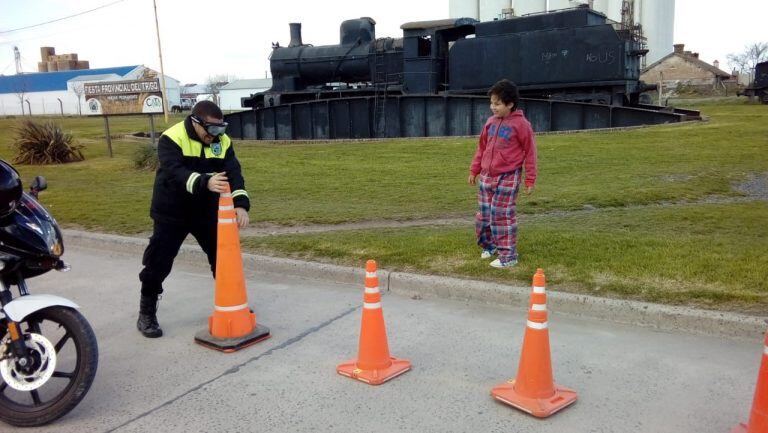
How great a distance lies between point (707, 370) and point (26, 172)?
1704 cm

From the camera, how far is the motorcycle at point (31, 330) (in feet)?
10.8

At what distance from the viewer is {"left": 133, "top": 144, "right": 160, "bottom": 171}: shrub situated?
1560 centimetres

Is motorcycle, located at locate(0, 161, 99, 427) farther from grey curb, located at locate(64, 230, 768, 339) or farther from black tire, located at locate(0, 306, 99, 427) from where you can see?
grey curb, located at locate(64, 230, 768, 339)

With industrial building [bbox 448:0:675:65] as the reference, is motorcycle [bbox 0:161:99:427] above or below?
below

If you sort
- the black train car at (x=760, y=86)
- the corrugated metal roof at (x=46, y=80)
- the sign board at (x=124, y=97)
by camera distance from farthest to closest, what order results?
the corrugated metal roof at (x=46, y=80)
the black train car at (x=760, y=86)
the sign board at (x=124, y=97)

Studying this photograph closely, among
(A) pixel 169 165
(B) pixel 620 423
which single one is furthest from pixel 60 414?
(B) pixel 620 423

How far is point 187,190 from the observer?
4320 mm

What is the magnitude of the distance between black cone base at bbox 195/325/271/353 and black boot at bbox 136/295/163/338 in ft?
1.24

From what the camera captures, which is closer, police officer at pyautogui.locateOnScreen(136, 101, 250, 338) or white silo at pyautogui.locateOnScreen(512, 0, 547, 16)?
police officer at pyautogui.locateOnScreen(136, 101, 250, 338)

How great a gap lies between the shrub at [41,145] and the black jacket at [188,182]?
1616 centimetres

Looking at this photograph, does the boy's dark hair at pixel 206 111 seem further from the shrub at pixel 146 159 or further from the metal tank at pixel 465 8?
the metal tank at pixel 465 8

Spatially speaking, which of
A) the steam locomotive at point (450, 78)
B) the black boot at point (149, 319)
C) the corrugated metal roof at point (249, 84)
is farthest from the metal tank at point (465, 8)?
the black boot at point (149, 319)

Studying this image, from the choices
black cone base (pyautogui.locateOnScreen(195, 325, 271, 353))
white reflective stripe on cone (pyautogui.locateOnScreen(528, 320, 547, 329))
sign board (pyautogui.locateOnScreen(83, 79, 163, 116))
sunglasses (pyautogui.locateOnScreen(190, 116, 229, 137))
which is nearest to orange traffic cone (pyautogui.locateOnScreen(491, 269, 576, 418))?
white reflective stripe on cone (pyautogui.locateOnScreen(528, 320, 547, 329))

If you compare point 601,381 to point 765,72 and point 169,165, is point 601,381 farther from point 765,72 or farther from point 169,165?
point 765,72
